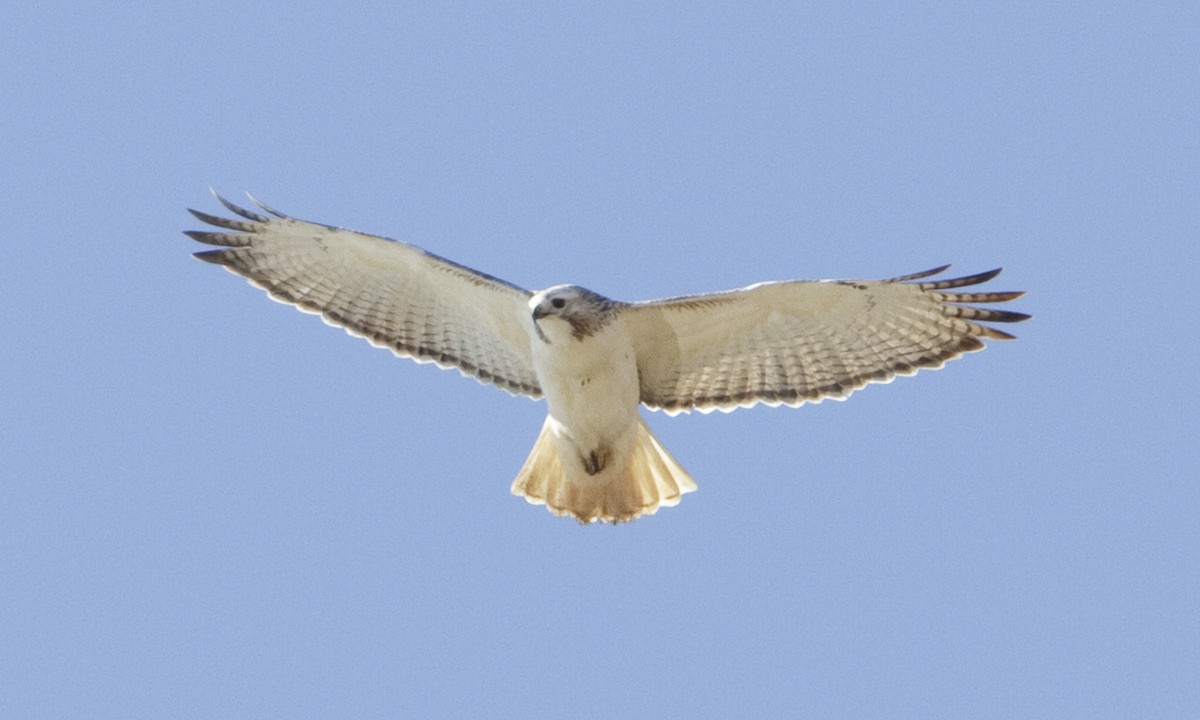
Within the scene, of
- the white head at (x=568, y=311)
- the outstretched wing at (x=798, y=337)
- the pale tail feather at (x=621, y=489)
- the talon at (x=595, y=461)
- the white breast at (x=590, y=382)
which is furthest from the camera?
the pale tail feather at (x=621, y=489)

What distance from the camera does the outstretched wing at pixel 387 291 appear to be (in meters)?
13.9

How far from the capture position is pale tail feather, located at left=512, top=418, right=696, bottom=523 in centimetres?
1405

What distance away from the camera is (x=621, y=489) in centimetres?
1405

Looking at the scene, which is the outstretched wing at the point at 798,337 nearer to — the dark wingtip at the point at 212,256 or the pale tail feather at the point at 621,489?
the pale tail feather at the point at 621,489

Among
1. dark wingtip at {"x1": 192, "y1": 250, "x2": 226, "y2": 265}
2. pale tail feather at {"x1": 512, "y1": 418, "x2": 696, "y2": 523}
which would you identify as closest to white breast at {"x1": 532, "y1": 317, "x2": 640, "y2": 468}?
pale tail feather at {"x1": 512, "y1": 418, "x2": 696, "y2": 523}

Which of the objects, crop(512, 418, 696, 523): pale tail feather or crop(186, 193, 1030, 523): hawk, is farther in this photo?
crop(512, 418, 696, 523): pale tail feather

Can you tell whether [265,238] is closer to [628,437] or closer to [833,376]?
[628,437]

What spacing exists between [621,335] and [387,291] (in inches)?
66.9

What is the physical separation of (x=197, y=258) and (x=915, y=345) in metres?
4.72

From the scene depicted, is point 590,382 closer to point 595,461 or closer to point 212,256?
point 595,461

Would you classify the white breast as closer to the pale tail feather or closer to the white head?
the white head

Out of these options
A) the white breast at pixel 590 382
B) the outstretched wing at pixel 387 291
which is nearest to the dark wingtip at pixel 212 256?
Answer: the outstretched wing at pixel 387 291

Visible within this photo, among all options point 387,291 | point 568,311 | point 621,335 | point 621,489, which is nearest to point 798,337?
point 621,335

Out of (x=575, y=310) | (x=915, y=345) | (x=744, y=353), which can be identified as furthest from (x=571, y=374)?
(x=915, y=345)
